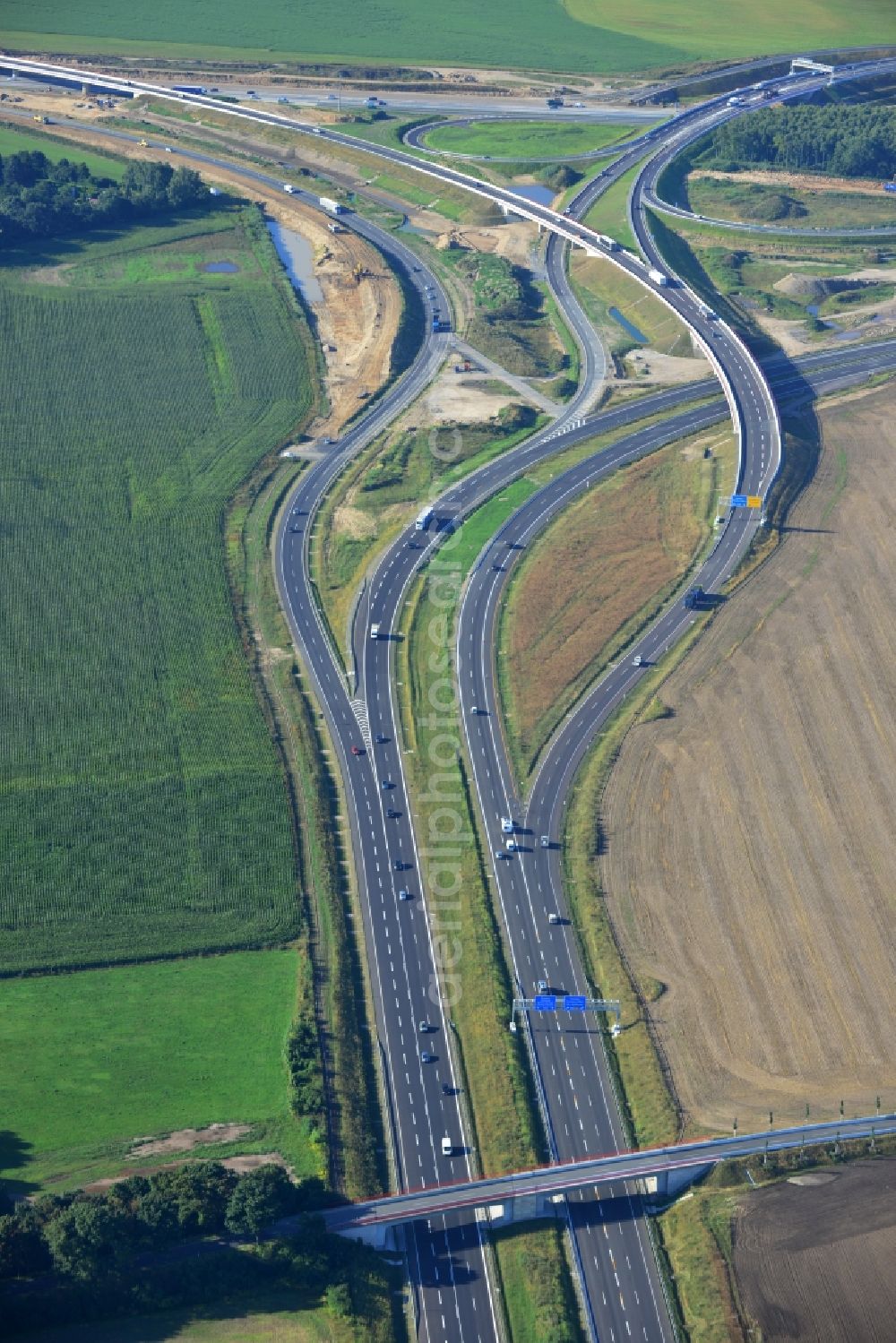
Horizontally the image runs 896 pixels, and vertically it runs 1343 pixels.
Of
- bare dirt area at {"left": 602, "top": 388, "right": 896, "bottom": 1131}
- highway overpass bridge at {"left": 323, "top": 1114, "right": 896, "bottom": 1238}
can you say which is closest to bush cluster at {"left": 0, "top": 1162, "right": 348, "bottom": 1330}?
highway overpass bridge at {"left": 323, "top": 1114, "right": 896, "bottom": 1238}

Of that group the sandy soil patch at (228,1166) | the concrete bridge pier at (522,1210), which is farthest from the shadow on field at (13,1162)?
the concrete bridge pier at (522,1210)

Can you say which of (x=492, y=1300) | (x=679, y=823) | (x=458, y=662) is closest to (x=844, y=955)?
(x=679, y=823)

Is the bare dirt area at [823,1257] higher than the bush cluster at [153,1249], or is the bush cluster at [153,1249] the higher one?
the bush cluster at [153,1249]

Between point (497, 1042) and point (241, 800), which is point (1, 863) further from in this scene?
point (497, 1042)

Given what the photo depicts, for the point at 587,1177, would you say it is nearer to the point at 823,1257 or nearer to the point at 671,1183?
the point at 671,1183

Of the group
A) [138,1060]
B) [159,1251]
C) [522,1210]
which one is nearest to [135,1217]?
[159,1251]

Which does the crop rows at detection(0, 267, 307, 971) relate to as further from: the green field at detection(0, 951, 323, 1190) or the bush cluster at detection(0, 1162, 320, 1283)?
the bush cluster at detection(0, 1162, 320, 1283)

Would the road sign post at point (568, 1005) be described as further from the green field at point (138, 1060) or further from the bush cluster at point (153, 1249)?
the bush cluster at point (153, 1249)
